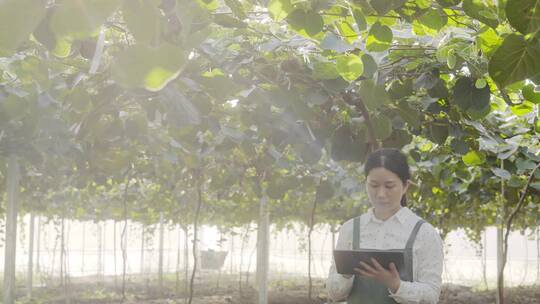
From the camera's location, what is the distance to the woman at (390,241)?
5.50ft

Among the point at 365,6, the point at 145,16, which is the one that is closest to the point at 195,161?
the point at 365,6

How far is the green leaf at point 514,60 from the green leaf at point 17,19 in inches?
21.8

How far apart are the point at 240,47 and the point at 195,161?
1451mm

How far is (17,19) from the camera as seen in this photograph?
0.39 meters

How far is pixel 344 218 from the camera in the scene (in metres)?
10.7

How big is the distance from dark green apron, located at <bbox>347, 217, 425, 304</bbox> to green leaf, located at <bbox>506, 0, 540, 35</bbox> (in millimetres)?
1110

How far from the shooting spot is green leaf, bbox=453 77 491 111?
1.74 meters

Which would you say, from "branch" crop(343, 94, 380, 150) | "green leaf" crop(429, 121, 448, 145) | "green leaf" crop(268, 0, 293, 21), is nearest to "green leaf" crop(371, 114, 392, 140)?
"branch" crop(343, 94, 380, 150)

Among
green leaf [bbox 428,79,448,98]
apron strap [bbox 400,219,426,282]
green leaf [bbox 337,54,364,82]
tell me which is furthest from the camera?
green leaf [bbox 428,79,448,98]

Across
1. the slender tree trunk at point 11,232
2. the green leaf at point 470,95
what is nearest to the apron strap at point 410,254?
the green leaf at point 470,95

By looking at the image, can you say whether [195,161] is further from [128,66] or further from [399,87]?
[128,66]

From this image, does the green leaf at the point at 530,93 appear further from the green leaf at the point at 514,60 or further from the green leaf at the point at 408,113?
the green leaf at the point at 514,60

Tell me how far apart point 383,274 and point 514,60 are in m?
0.94

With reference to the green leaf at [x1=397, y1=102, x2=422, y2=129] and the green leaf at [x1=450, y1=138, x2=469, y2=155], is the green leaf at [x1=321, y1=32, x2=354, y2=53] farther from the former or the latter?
the green leaf at [x1=450, y1=138, x2=469, y2=155]
